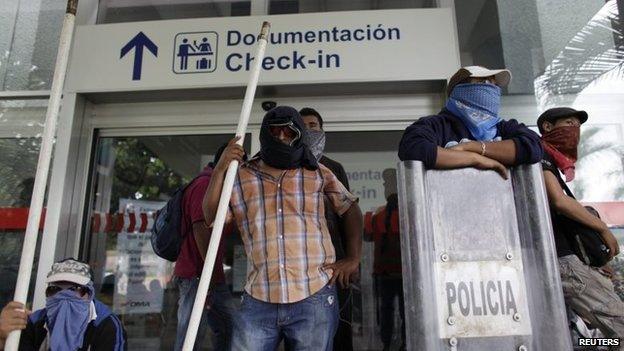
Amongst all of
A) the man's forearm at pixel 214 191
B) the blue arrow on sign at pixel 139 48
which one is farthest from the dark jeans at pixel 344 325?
the blue arrow on sign at pixel 139 48

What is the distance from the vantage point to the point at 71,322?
7.10ft

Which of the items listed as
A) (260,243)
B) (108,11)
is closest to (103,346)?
(260,243)

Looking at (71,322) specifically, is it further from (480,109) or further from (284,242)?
(480,109)

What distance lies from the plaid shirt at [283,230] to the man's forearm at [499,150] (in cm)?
81

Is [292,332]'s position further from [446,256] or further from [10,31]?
[10,31]

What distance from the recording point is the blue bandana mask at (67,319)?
6.92 ft

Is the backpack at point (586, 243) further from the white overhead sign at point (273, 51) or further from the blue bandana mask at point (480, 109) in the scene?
the white overhead sign at point (273, 51)

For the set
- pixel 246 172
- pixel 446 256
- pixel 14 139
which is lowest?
pixel 446 256

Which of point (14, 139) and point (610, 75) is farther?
point (14, 139)

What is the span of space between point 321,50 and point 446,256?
2.19 meters

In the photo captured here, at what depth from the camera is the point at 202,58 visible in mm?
3287

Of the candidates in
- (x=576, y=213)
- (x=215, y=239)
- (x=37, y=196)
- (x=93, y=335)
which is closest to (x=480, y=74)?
(x=576, y=213)

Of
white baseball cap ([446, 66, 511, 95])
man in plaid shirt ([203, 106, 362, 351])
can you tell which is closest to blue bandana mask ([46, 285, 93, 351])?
man in plaid shirt ([203, 106, 362, 351])

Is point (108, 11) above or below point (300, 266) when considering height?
above
